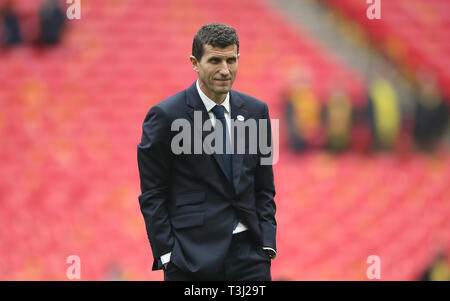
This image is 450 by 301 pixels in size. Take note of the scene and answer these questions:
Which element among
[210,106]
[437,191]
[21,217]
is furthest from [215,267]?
[437,191]

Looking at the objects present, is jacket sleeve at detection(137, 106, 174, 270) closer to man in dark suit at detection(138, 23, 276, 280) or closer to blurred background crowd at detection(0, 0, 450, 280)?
man in dark suit at detection(138, 23, 276, 280)

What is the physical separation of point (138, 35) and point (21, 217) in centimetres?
216

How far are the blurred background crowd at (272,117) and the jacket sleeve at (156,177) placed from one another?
122 inches

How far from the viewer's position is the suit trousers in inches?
74.9

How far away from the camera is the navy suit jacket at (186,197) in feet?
6.20

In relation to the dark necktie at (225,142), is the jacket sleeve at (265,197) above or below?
below

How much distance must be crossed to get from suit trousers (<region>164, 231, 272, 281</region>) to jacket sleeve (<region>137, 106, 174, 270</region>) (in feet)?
0.23

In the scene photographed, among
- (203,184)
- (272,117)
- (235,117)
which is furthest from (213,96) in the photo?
(272,117)

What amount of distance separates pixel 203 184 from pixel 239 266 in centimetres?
26

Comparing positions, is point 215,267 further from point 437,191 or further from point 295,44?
point 295,44

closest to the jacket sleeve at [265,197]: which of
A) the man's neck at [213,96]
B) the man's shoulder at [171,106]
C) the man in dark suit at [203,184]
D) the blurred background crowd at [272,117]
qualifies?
the man in dark suit at [203,184]

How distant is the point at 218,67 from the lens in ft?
6.12

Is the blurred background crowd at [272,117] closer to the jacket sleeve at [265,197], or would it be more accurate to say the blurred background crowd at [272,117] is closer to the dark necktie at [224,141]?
the jacket sleeve at [265,197]

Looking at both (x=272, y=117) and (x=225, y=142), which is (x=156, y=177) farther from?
(x=272, y=117)
